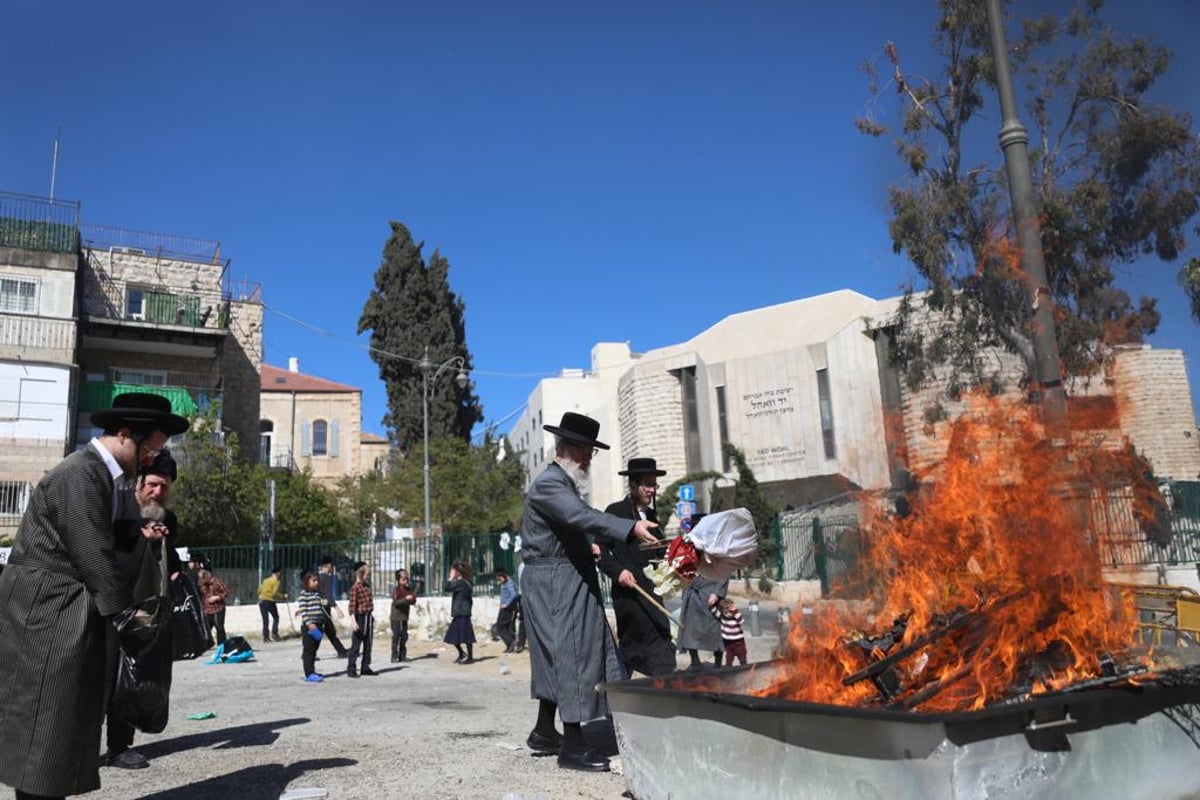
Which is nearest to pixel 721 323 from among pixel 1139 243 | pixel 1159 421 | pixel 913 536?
pixel 1159 421

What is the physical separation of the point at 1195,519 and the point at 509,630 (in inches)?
528

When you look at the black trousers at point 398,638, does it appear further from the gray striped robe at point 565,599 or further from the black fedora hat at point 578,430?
the black fedora hat at point 578,430

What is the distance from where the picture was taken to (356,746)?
19.4 ft

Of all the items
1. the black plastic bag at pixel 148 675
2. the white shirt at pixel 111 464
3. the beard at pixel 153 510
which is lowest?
the black plastic bag at pixel 148 675

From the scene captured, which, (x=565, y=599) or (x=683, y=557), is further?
(x=565, y=599)

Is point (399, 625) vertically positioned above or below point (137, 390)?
below

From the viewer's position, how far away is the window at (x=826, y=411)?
1257 inches

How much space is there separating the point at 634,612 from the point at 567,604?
1039 mm

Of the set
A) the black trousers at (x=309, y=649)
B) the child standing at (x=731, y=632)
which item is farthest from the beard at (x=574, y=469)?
the black trousers at (x=309, y=649)

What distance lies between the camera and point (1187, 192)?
15.6 metres

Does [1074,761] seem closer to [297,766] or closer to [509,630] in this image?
[297,766]

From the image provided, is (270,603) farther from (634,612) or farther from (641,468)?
(634,612)

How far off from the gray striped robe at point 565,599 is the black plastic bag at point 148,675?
1896mm

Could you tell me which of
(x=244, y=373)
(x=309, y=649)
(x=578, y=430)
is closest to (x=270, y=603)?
(x=309, y=649)
